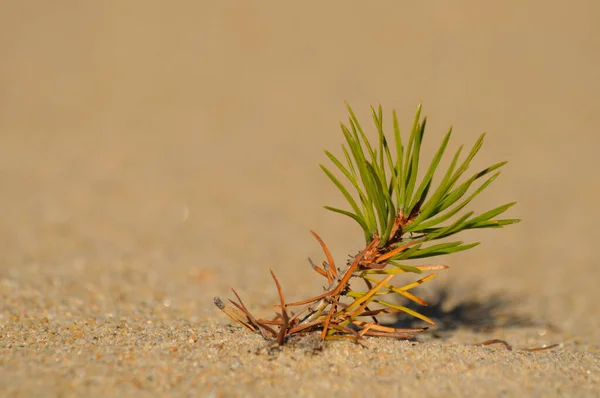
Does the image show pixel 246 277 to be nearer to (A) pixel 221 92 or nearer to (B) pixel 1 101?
(A) pixel 221 92

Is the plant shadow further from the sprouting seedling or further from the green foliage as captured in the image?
the green foliage

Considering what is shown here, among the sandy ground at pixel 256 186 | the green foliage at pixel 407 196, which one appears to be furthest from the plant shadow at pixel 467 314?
the green foliage at pixel 407 196

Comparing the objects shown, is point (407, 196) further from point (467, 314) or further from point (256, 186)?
point (256, 186)

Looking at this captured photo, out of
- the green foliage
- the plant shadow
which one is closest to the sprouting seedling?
the green foliage

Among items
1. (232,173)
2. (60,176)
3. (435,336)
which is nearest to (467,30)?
(232,173)

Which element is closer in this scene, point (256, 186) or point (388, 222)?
point (388, 222)

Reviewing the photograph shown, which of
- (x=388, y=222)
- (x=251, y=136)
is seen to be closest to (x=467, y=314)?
(x=388, y=222)
